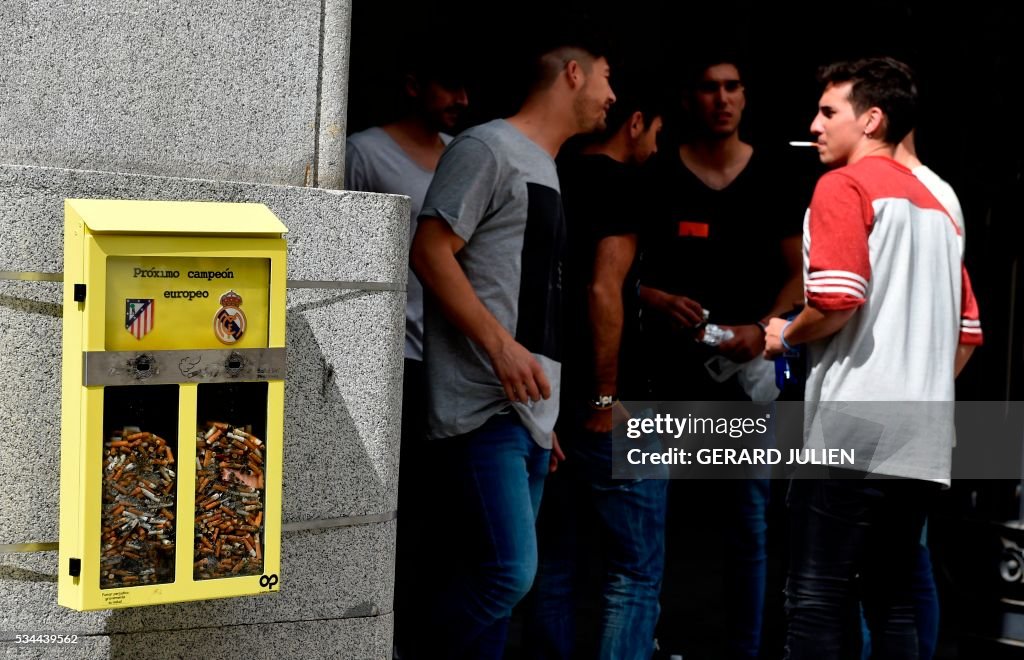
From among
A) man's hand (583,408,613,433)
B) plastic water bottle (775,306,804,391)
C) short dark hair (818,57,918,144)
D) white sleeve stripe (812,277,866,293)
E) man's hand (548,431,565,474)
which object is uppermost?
short dark hair (818,57,918,144)

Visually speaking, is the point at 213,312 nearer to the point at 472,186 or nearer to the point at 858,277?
the point at 472,186

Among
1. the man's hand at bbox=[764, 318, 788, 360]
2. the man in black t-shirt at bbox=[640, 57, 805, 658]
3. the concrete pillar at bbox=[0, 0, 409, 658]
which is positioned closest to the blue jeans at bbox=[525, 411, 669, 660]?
the man in black t-shirt at bbox=[640, 57, 805, 658]

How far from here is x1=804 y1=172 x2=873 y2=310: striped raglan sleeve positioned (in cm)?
412

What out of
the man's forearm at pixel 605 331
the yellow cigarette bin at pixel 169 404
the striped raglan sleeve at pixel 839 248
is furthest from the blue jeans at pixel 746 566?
the yellow cigarette bin at pixel 169 404

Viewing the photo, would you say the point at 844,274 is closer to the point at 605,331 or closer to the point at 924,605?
the point at 605,331

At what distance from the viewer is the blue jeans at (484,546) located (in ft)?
13.5

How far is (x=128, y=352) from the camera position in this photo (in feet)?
8.67

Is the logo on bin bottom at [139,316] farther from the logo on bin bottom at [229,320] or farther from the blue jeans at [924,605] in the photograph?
the blue jeans at [924,605]

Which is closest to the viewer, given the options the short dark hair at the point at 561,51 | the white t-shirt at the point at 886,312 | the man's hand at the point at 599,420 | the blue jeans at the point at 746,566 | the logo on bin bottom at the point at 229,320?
the logo on bin bottom at the point at 229,320

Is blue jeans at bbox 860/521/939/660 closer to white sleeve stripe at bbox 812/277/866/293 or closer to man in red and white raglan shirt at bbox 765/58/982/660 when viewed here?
man in red and white raglan shirt at bbox 765/58/982/660

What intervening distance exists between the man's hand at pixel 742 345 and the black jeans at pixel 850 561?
0.83 m

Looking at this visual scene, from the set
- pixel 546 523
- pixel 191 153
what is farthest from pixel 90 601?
pixel 546 523

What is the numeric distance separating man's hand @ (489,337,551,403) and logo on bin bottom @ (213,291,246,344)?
1376mm

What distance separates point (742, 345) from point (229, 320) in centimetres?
273
